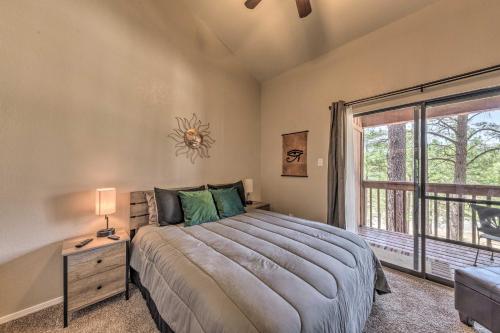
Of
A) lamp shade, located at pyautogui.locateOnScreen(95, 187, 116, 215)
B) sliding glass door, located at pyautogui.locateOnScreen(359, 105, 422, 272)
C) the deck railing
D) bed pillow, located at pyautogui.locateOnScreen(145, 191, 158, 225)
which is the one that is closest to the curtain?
sliding glass door, located at pyautogui.locateOnScreen(359, 105, 422, 272)

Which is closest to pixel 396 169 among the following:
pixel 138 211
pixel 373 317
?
pixel 373 317

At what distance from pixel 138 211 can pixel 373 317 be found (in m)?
2.63

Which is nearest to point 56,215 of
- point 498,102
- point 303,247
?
point 303,247

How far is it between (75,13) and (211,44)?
1.77 meters

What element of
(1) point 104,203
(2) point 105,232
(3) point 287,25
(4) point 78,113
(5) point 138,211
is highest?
(3) point 287,25

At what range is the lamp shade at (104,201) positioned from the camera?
2.06 m

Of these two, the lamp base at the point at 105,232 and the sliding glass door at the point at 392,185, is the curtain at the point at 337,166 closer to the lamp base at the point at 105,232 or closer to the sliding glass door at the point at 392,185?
the sliding glass door at the point at 392,185

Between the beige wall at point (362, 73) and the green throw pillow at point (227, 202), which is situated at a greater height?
the beige wall at point (362, 73)

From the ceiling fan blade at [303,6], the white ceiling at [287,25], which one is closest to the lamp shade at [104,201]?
the ceiling fan blade at [303,6]

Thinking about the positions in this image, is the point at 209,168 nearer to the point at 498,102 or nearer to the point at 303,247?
the point at 303,247

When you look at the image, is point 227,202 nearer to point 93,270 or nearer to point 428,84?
point 93,270

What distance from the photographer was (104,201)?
2076 mm

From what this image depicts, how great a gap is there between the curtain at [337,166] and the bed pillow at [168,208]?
2055 mm

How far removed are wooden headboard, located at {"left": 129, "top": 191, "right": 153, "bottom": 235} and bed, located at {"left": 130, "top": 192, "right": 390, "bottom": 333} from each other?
0.33m
